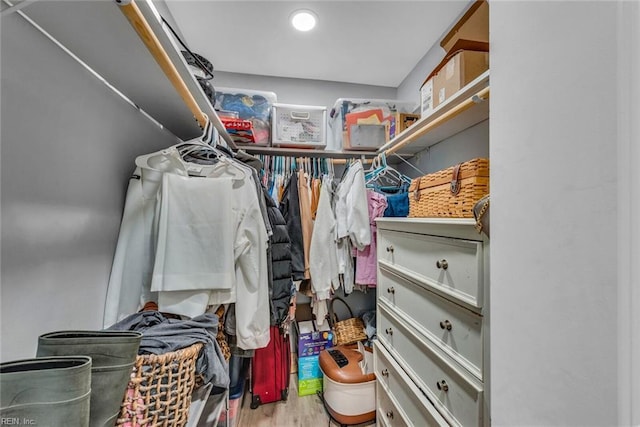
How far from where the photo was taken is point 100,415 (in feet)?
1.53

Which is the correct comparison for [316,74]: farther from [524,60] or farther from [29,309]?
[29,309]

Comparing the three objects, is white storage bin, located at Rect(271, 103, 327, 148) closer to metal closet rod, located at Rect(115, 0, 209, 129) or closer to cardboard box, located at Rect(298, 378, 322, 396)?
metal closet rod, located at Rect(115, 0, 209, 129)

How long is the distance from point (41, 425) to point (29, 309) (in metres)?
0.34

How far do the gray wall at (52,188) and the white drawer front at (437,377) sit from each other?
1.18m

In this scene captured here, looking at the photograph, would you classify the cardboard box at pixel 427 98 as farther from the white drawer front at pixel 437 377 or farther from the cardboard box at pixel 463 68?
the white drawer front at pixel 437 377

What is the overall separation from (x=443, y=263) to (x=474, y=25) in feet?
3.21

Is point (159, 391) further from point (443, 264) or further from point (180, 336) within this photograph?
point (443, 264)

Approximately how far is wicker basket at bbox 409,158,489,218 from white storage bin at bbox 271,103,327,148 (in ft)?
2.86

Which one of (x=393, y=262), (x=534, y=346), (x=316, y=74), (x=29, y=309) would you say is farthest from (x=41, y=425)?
(x=316, y=74)

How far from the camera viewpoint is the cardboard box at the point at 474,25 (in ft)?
3.10

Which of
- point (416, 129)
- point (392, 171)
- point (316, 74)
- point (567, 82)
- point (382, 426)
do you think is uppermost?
point (316, 74)

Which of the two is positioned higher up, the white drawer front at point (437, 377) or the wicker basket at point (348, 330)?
the white drawer front at point (437, 377)

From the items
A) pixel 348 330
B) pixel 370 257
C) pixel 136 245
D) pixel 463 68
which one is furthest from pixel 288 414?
pixel 463 68

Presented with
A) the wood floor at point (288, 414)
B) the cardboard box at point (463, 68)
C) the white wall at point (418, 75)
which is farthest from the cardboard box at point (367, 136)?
the wood floor at point (288, 414)
